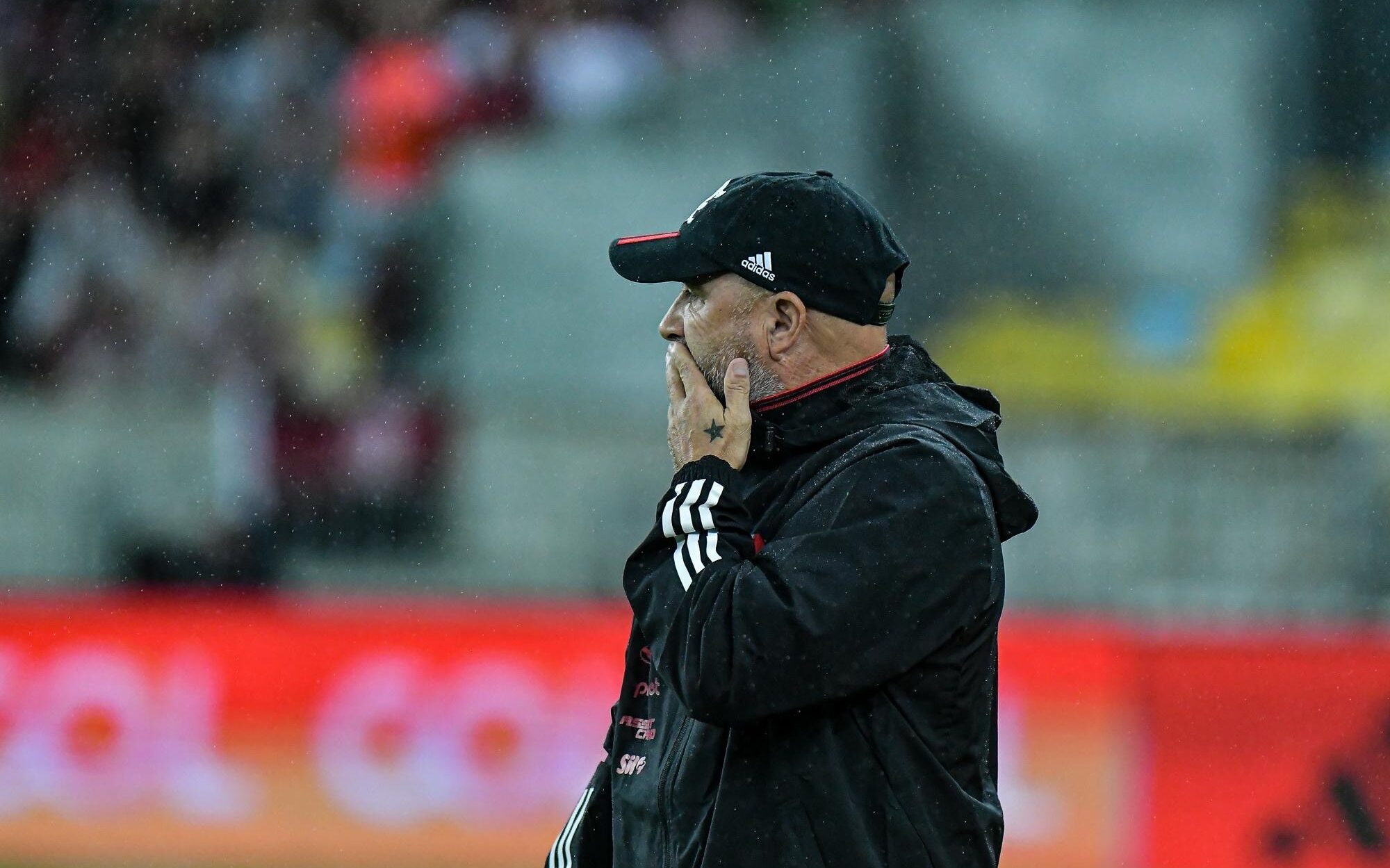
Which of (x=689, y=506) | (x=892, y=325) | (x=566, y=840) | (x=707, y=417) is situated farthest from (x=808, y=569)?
(x=892, y=325)

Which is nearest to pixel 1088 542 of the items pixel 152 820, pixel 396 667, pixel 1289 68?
pixel 1289 68

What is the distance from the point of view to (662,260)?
243 cm

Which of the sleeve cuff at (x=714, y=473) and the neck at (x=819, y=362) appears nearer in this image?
the sleeve cuff at (x=714, y=473)

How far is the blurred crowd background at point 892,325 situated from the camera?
824cm

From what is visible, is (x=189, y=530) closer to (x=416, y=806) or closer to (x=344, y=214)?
(x=344, y=214)

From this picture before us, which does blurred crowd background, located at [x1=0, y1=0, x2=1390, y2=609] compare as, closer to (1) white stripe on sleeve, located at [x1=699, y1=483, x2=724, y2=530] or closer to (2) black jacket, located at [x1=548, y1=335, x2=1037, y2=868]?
(2) black jacket, located at [x1=548, y1=335, x2=1037, y2=868]

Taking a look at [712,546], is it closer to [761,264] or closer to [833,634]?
[833,634]

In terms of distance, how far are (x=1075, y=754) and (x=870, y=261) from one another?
4.20m

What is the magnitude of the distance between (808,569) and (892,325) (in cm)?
629

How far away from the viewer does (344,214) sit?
9375 mm

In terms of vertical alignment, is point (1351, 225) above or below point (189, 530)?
above

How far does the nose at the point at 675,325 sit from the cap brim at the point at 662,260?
2.0 inches

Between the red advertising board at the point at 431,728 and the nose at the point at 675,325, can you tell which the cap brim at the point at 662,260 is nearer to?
the nose at the point at 675,325

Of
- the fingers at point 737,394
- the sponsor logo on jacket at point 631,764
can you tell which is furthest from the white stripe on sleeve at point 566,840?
the fingers at point 737,394
